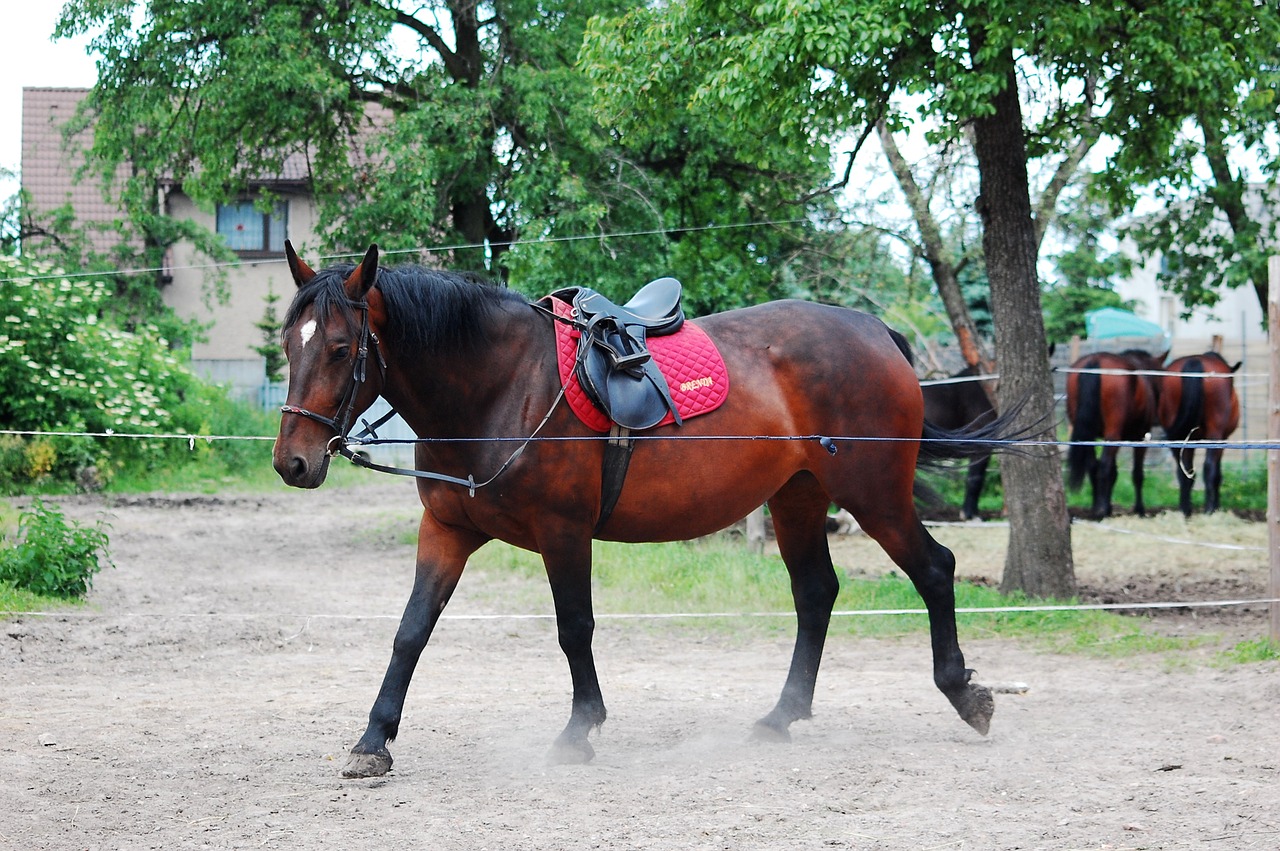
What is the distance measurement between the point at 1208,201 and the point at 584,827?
11655 millimetres

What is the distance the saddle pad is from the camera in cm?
487

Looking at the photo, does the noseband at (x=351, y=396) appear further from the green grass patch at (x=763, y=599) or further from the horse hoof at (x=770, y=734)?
the green grass patch at (x=763, y=599)

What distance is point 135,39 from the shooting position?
1234cm

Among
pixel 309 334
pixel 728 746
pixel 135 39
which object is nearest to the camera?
pixel 309 334

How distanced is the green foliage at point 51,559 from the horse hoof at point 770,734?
5.33 meters

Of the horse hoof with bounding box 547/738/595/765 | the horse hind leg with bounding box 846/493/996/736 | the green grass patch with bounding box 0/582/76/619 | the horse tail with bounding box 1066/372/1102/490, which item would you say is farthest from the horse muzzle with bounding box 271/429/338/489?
the horse tail with bounding box 1066/372/1102/490

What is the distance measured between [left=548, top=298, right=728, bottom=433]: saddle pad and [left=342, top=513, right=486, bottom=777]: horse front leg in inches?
28.4

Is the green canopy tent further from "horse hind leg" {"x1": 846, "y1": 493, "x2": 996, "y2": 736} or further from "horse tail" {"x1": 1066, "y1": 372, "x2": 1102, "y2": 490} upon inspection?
"horse hind leg" {"x1": 846, "y1": 493, "x2": 996, "y2": 736}

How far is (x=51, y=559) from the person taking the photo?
324 inches

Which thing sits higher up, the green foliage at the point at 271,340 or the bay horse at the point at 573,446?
the green foliage at the point at 271,340

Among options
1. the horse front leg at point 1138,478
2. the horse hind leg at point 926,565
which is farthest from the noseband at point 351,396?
the horse front leg at point 1138,478

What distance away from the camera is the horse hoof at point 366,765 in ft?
14.9

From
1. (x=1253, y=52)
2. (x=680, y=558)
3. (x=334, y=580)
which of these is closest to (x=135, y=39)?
(x=334, y=580)

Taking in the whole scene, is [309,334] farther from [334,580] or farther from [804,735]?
[334,580]
